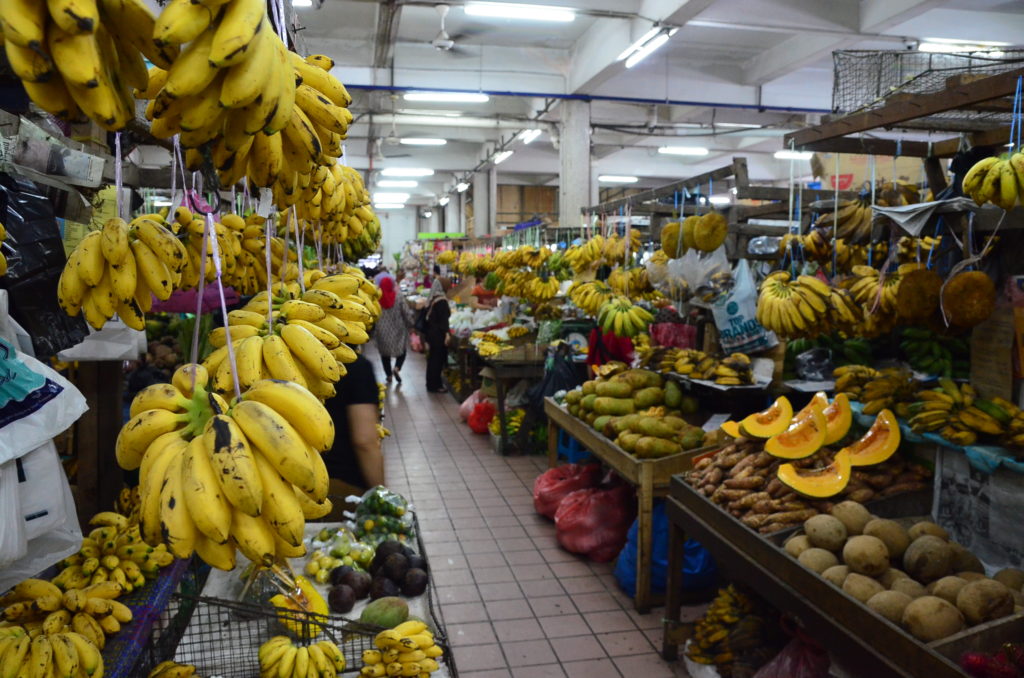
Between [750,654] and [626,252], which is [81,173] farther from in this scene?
[626,252]

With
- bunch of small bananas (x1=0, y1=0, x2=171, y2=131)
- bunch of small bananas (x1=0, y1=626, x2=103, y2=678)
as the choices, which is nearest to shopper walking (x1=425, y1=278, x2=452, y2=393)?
bunch of small bananas (x1=0, y1=626, x2=103, y2=678)

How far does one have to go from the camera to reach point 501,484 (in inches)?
273

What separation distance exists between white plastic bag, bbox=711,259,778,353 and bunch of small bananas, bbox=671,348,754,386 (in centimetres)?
10

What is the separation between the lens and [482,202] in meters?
19.7

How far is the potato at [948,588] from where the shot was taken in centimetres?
248

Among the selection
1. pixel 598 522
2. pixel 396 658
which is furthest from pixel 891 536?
pixel 598 522

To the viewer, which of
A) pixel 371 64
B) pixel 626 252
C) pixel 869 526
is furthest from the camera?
pixel 371 64

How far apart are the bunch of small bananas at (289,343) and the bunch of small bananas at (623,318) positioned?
4.01m

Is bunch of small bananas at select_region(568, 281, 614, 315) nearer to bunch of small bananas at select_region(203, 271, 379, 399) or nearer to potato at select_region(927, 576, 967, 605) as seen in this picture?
potato at select_region(927, 576, 967, 605)

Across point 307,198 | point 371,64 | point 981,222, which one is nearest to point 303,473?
point 307,198

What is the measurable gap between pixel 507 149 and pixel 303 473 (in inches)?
561

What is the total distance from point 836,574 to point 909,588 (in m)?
0.24

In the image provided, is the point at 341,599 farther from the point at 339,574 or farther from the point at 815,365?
the point at 815,365

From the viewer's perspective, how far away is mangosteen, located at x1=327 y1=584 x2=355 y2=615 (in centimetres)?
280
